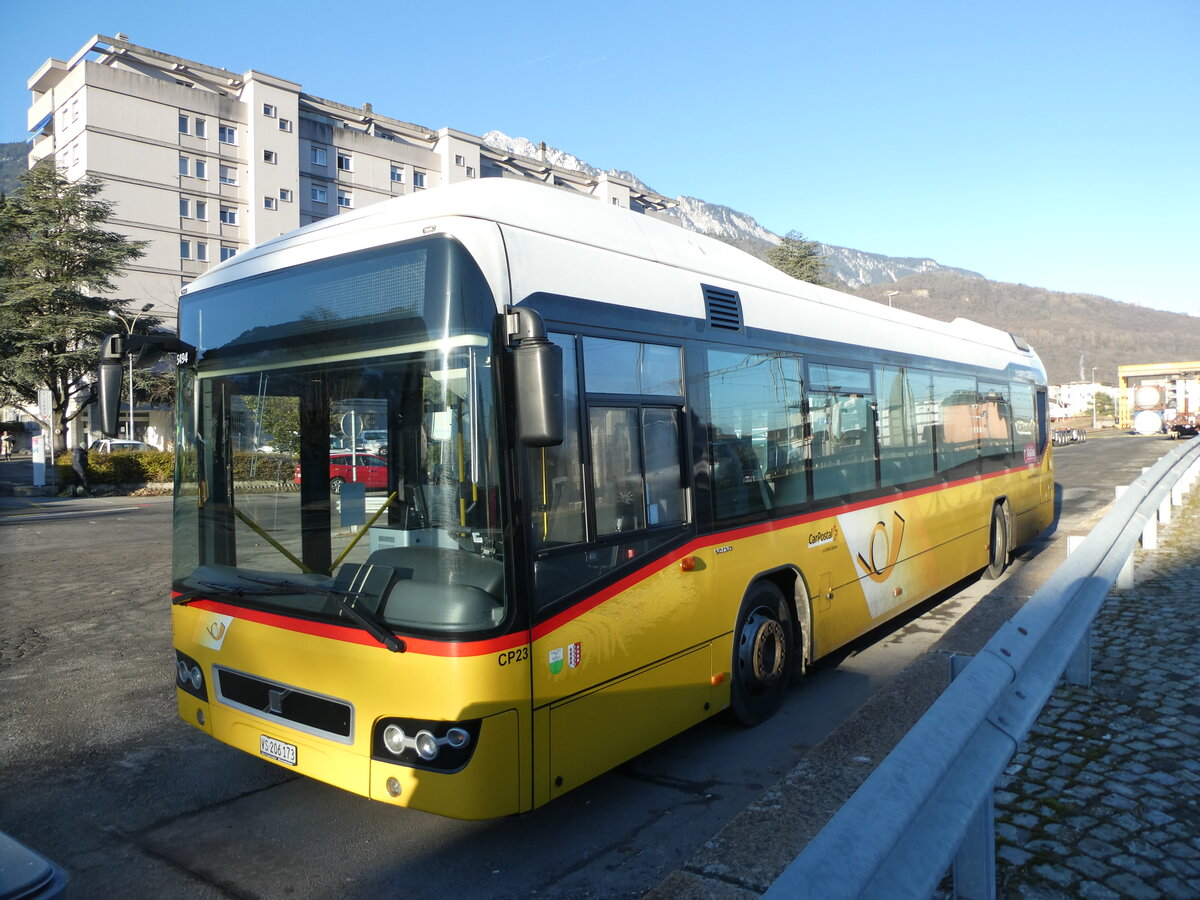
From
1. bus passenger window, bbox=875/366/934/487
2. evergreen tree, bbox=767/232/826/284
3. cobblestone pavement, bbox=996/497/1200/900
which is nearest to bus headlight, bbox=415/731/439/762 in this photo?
cobblestone pavement, bbox=996/497/1200/900

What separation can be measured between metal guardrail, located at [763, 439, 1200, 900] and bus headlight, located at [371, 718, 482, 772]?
6.20ft

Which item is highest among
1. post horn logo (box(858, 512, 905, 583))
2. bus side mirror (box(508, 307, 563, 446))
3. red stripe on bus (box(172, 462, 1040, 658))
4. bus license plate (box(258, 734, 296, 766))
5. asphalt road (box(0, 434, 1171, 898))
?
bus side mirror (box(508, 307, 563, 446))

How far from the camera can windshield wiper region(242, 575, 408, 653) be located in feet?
11.5

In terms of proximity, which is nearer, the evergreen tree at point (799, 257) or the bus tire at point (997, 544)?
the bus tire at point (997, 544)

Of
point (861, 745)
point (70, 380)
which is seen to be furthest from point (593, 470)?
point (70, 380)

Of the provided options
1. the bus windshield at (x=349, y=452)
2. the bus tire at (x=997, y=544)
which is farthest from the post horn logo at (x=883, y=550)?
the bus windshield at (x=349, y=452)

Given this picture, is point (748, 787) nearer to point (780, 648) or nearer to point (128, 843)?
point (780, 648)

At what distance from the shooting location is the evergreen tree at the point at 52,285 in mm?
30000

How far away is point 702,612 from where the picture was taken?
15.8 feet

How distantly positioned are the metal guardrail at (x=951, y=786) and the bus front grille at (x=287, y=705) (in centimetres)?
253

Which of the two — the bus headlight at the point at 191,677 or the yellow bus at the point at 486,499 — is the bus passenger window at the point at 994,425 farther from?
the bus headlight at the point at 191,677

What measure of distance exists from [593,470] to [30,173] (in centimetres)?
3611

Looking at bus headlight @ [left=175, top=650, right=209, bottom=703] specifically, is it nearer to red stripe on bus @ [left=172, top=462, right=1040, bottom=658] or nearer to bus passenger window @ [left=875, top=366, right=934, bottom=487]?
red stripe on bus @ [left=172, top=462, right=1040, bottom=658]

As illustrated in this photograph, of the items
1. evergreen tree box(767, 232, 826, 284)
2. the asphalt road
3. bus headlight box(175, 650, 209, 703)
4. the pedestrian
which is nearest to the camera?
the asphalt road
